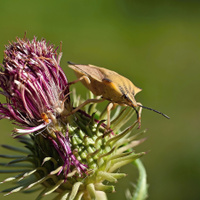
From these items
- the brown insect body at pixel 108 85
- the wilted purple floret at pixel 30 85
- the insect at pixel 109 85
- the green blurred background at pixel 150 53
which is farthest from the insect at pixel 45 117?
the green blurred background at pixel 150 53

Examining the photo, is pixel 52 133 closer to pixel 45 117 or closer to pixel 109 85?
pixel 45 117

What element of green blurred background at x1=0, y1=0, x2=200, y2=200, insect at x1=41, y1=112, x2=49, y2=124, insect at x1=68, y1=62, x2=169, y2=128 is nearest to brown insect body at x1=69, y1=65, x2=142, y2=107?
insect at x1=68, y1=62, x2=169, y2=128

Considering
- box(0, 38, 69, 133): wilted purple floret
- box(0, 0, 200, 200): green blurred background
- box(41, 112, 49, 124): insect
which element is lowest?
box(0, 0, 200, 200): green blurred background

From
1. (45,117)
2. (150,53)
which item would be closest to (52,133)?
(45,117)

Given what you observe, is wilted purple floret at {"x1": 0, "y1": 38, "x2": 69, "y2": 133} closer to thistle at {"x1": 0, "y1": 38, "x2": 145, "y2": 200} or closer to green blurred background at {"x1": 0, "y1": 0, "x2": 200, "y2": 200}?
thistle at {"x1": 0, "y1": 38, "x2": 145, "y2": 200}

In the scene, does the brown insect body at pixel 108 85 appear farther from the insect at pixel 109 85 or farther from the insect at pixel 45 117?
the insect at pixel 45 117

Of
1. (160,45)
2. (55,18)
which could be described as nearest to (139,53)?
(160,45)
